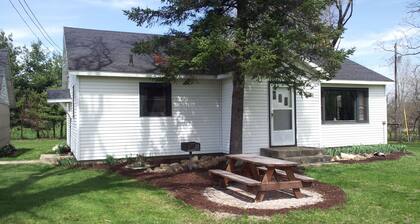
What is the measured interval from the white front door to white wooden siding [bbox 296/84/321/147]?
0.23 meters

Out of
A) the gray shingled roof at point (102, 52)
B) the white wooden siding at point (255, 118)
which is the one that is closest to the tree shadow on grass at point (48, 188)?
the gray shingled roof at point (102, 52)

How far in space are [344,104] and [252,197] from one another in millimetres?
9728

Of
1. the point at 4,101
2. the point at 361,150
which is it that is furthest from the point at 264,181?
the point at 4,101

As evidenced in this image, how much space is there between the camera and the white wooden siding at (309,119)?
14422mm

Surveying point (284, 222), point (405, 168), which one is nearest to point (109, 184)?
point (284, 222)

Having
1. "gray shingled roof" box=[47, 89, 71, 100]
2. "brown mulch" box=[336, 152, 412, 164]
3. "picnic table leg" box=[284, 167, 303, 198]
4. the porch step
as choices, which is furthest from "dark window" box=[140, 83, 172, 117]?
"picnic table leg" box=[284, 167, 303, 198]

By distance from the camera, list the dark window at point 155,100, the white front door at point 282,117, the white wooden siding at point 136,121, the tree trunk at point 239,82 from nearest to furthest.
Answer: the tree trunk at point 239,82 → the white wooden siding at point 136,121 → the dark window at point 155,100 → the white front door at point 282,117

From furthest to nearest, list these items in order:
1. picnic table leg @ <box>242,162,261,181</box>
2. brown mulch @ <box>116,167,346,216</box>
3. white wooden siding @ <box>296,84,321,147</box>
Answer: white wooden siding @ <box>296,84,321,147</box>
picnic table leg @ <box>242,162,261,181</box>
brown mulch @ <box>116,167,346,216</box>

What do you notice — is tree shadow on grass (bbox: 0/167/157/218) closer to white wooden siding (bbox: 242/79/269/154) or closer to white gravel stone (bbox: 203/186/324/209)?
white gravel stone (bbox: 203/186/324/209)

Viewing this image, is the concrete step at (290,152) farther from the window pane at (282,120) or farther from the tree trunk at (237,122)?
the tree trunk at (237,122)

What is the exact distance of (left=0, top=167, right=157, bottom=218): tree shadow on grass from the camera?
24.1 ft

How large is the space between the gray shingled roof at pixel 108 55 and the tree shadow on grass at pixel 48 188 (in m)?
3.38

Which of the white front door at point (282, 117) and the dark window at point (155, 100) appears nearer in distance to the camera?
the dark window at point (155, 100)

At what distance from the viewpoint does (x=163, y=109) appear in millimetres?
13539
